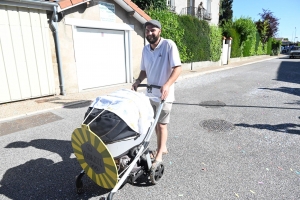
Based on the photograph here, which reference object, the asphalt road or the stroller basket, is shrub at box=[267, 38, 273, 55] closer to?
the asphalt road

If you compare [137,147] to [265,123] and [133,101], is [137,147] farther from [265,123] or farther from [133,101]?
[265,123]

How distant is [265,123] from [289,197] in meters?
2.58

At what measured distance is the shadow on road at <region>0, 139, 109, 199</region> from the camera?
2.39 m

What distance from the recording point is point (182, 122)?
4.72 meters

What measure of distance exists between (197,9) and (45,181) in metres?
24.9

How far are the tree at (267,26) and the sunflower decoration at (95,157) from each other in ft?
111

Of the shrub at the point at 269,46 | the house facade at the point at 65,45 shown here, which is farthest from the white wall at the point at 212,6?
the house facade at the point at 65,45

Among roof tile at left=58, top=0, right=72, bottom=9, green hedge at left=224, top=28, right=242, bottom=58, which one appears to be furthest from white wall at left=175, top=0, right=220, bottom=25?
roof tile at left=58, top=0, right=72, bottom=9

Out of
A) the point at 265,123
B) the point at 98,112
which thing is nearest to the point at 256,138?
the point at 265,123

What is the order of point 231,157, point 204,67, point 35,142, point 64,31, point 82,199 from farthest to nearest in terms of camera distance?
point 204,67
point 64,31
point 35,142
point 231,157
point 82,199

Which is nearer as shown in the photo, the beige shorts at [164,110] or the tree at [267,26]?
the beige shorts at [164,110]

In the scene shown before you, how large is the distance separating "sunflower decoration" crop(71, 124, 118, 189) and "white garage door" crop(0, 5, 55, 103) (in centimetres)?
529

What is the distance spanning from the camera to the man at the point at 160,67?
2477mm

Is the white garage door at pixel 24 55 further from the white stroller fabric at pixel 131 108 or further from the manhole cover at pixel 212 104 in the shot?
the white stroller fabric at pixel 131 108
